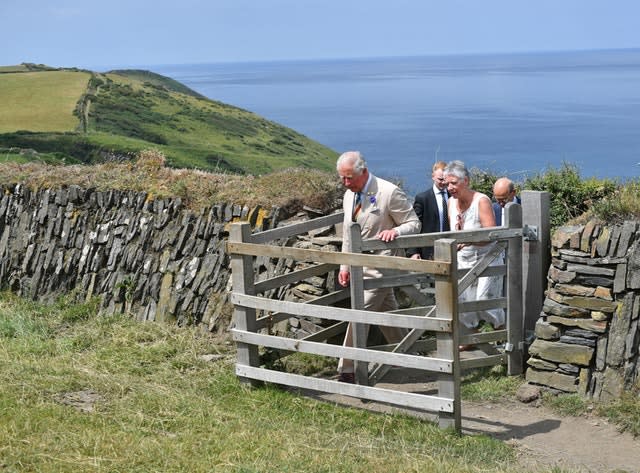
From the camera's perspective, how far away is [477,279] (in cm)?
927

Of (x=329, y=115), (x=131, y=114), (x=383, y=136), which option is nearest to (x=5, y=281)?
(x=131, y=114)

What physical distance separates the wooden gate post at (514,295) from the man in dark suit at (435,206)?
103cm

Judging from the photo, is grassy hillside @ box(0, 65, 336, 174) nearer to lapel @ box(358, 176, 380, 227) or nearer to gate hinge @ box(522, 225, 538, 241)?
lapel @ box(358, 176, 380, 227)

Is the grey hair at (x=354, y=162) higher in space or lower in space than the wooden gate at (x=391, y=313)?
higher

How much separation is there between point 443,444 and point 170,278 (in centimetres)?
552

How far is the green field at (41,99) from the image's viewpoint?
243ft

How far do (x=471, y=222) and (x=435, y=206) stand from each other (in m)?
0.79

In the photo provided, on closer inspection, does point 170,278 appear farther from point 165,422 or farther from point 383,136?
point 383,136

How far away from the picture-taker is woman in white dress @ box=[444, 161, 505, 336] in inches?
356

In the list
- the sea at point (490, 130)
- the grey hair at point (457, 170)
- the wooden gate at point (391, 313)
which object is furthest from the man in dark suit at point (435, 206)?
the sea at point (490, 130)

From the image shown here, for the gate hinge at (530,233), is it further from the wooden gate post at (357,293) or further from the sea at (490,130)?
the sea at (490,130)

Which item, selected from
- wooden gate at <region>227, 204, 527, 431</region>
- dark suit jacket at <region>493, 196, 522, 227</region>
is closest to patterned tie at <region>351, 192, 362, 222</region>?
wooden gate at <region>227, 204, 527, 431</region>

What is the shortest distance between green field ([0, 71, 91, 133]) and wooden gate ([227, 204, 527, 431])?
64.4m

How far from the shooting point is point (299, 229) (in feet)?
31.1
